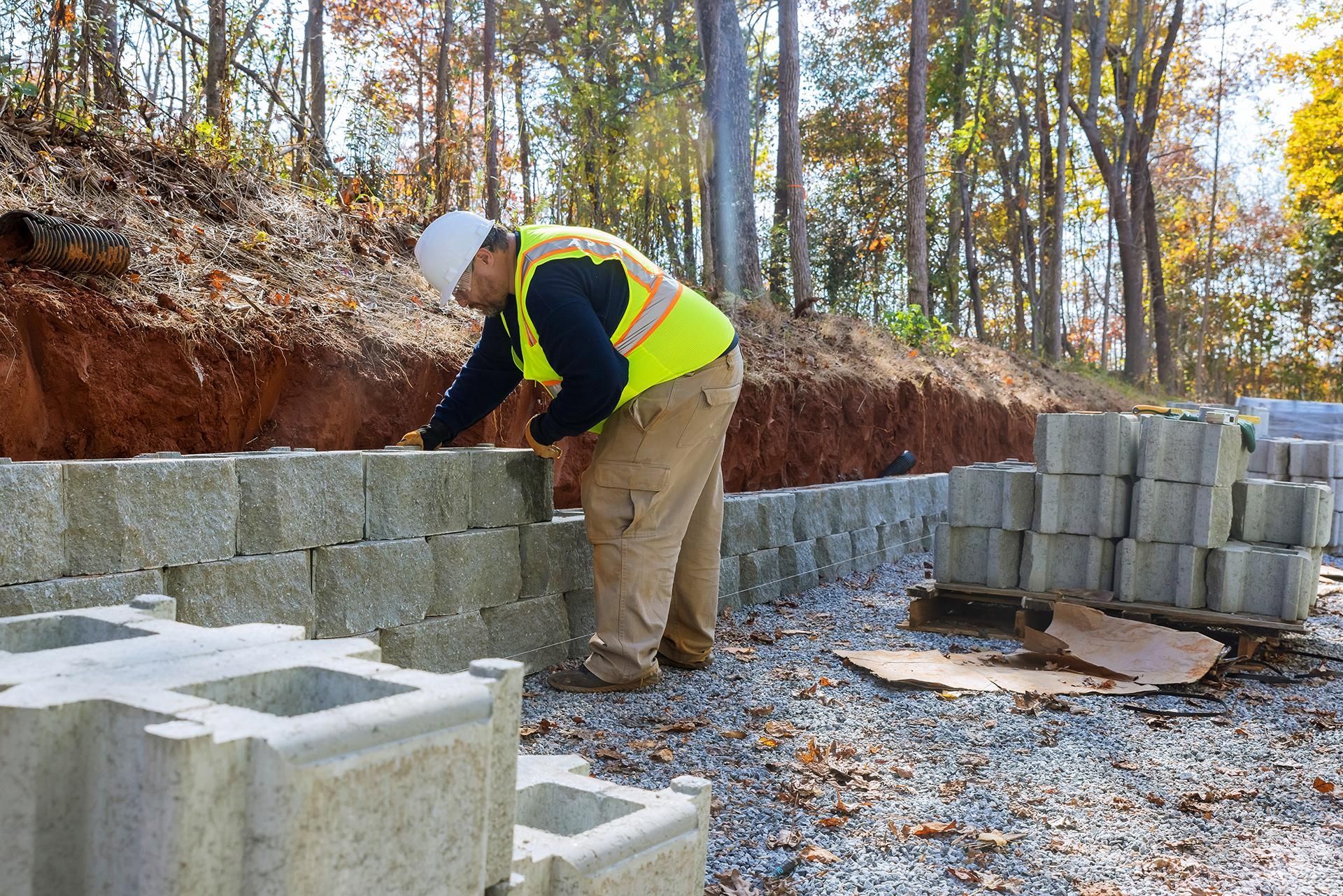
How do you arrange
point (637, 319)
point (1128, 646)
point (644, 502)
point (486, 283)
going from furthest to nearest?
point (1128, 646) → point (644, 502) → point (637, 319) → point (486, 283)

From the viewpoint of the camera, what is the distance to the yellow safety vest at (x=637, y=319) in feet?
15.6

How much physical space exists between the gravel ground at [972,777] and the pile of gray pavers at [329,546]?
522 millimetres

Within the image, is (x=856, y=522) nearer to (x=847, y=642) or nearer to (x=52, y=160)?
(x=847, y=642)

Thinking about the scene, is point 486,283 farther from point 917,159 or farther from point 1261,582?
point 917,159

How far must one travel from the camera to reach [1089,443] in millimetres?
6918

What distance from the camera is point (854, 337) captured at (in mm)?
12992

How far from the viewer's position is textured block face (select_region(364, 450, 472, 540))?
180 inches

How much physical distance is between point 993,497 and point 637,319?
335cm

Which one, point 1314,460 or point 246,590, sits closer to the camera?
point 246,590

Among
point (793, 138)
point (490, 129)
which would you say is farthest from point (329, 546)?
point (793, 138)

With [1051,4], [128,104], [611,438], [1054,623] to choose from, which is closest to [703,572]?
[611,438]

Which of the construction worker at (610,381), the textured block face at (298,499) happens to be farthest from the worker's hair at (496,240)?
the textured block face at (298,499)

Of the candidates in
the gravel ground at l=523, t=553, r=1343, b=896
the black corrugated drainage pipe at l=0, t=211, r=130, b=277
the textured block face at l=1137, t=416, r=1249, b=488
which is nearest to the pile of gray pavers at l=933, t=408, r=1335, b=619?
the textured block face at l=1137, t=416, r=1249, b=488

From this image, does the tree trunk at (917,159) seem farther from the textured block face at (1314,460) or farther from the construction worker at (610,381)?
the construction worker at (610,381)
